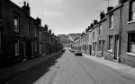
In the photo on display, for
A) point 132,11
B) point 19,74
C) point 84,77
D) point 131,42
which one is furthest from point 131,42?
point 19,74

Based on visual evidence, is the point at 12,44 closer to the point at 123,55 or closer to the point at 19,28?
the point at 19,28

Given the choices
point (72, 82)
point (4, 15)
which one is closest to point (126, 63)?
point (72, 82)

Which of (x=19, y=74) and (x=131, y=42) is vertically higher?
(x=131, y=42)

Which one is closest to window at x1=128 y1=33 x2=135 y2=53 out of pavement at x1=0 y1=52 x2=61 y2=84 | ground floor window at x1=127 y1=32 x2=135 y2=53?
ground floor window at x1=127 y1=32 x2=135 y2=53

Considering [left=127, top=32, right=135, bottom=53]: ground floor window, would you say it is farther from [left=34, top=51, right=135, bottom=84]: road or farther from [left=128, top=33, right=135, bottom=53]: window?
[left=34, top=51, right=135, bottom=84]: road

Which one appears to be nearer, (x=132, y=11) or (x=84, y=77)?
(x=84, y=77)

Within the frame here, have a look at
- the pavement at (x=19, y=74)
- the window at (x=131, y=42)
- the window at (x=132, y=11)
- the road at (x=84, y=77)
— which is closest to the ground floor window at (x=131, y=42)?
the window at (x=131, y=42)

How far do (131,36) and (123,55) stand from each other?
272 cm

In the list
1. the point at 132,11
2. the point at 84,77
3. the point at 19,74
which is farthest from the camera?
the point at 132,11

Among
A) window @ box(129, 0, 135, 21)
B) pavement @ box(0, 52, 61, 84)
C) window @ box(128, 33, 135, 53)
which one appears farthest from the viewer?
window @ box(129, 0, 135, 21)

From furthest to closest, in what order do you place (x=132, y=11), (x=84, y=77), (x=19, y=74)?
1. (x=132, y=11)
2. (x=19, y=74)
3. (x=84, y=77)


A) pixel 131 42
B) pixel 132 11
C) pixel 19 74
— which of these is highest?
pixel 132 11

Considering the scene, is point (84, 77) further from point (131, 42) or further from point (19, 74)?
point (131, 42)

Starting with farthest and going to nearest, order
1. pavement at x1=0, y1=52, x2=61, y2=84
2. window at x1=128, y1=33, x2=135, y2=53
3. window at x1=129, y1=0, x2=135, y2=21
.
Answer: window at x1=129, y1=0, x2=135, y2=21
window at x1=128, y1=33, x2=135, y2=53
pavement at x1=0, y1=52, x2=61, y2=84
